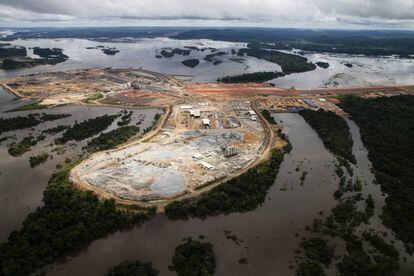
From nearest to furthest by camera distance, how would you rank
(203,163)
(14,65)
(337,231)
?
(337,231) < (203,163) < (14,65)

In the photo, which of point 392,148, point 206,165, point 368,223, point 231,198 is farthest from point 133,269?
point 392,148

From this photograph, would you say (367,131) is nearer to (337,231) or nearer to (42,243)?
(337,231)

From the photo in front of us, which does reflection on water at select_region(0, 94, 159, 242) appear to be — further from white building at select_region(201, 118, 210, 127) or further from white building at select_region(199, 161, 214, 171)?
white building at select_region(199, 161, 214, 171)

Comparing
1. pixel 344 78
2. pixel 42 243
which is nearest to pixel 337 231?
pixel 42 243

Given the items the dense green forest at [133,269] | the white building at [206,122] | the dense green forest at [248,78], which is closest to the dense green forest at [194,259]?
the dense green forest at [133,269]

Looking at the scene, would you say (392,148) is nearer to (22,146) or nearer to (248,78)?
(22,146)

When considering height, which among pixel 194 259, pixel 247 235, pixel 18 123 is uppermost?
pixel 18 123
